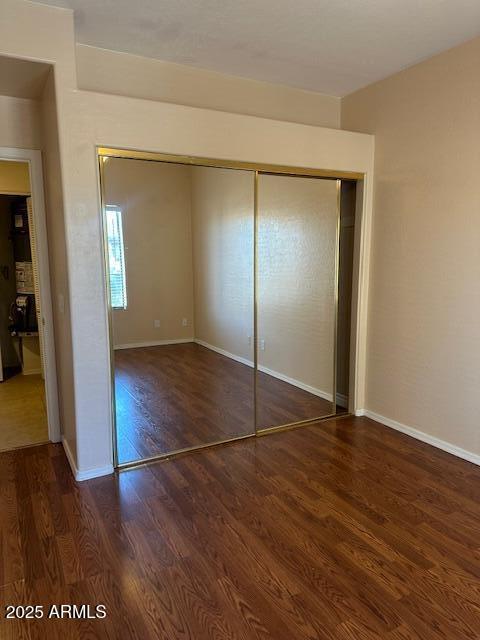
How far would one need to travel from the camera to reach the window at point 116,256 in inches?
111

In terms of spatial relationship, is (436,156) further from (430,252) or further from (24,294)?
(24,294)

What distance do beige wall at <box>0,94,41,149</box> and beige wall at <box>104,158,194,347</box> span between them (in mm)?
788

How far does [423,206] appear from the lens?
3.22 metres

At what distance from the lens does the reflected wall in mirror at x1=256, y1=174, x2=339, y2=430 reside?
137 inches

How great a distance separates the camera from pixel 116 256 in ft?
9.44

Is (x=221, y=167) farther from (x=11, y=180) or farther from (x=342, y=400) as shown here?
(x=11, y=180)

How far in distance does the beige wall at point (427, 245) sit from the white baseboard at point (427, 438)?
0.03m

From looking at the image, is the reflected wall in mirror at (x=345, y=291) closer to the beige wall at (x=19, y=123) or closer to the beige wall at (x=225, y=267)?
the beige wall at (x=225, y=267)

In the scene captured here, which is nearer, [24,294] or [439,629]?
[439,629]

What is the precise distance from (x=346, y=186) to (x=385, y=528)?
107 inches

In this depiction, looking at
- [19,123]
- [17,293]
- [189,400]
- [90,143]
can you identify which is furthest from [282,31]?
[17,293]

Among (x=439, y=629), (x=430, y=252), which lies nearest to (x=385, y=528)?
(x=439, y=629)

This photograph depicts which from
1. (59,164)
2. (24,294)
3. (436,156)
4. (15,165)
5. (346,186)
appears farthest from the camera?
(24,294)

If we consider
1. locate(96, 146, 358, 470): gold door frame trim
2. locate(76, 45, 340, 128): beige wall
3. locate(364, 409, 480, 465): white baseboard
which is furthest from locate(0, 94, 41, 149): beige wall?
locate(364, 409, 480, 465): white baseboard
